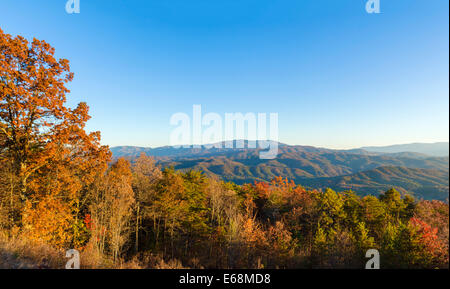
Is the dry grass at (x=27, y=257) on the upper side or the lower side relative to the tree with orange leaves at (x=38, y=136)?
lower

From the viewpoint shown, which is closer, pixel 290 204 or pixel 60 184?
pixel 60 184

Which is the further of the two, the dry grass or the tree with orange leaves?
the tree with orange leaves

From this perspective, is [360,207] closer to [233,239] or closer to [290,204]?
[290,204]

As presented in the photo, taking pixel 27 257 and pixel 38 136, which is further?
pixel 38 136

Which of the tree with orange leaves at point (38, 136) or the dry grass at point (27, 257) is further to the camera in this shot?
the tree with orange leaves at point (38, 136)

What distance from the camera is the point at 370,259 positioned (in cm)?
902

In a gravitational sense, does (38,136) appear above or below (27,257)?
above

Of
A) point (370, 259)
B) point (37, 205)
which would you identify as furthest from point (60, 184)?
point (370, 259)

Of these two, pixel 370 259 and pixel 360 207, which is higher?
pixel 370 259

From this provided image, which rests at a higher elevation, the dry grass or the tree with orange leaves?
the tree with orange leaves
